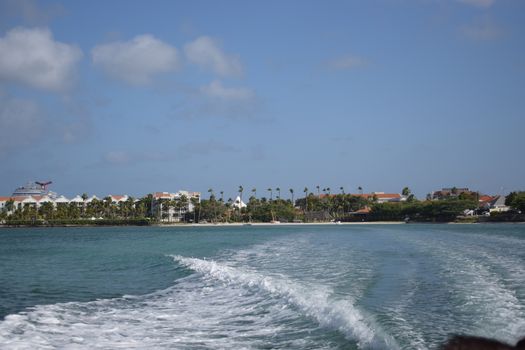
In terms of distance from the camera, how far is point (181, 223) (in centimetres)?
16550

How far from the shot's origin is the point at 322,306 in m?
11.2

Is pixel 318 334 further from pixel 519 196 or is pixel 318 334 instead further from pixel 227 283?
pixel 519 196

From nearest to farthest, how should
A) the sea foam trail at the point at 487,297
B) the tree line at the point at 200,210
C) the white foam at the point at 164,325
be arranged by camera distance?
the white foam at the point at 164,325
the sea foam trail at the point at 487,297
the tree line at the point at 200,210

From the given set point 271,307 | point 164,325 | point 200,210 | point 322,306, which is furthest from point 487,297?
point 200,210

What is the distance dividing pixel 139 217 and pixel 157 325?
16282cm

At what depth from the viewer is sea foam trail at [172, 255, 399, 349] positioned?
8430mm

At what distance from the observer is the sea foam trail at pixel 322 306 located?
843 cm

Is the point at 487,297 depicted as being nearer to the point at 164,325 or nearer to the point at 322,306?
the point at 322,306

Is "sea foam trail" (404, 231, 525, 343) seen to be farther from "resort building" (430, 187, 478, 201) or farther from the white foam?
"resort building" (430, 187, 478, 201)

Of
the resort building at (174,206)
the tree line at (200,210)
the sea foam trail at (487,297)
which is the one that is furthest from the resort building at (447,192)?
the sea foam trail at (487,297)

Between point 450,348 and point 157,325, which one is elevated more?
point 450,348

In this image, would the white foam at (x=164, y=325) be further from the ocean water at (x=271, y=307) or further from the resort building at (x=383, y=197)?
the resort building at (x=383, y=197)

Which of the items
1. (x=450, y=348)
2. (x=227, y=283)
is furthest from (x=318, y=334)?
(x=227, y=283)

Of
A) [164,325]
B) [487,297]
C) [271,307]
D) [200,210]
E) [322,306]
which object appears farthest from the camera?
[200,210]
